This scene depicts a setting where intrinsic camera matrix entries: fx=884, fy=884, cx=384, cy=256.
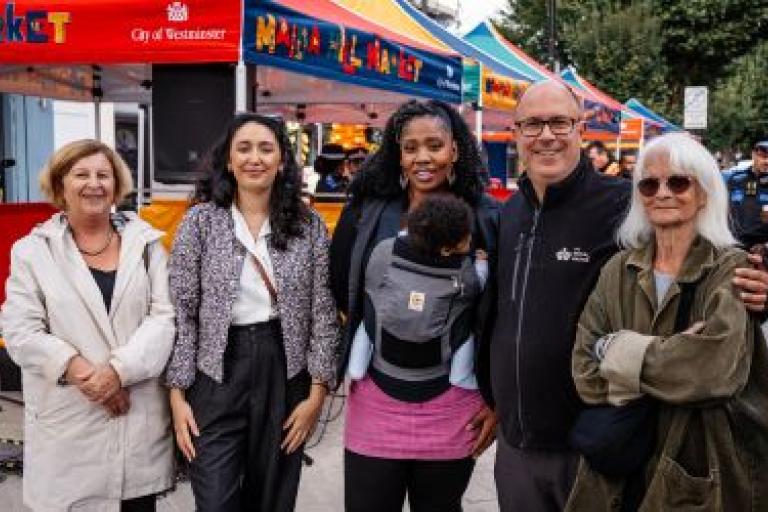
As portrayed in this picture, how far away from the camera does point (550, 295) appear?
261 centimetres

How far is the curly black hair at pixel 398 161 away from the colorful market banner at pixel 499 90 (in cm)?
708

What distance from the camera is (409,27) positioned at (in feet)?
27.8

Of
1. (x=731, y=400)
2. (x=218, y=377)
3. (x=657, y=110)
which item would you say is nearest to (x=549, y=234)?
(x=731, y=400)

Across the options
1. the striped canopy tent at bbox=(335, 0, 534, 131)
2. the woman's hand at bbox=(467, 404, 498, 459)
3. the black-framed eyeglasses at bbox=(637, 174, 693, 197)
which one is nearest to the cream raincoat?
the woman's hand at bbox=(467, 404, 498, 459)

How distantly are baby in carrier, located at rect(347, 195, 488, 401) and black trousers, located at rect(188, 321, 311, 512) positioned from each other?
1.03 feet

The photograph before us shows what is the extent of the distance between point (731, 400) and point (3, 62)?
478 centimetres

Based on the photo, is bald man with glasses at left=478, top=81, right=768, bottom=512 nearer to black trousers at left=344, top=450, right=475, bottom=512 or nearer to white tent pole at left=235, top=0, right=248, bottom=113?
black trousers at left=344, top=450, right=475, bottom=512

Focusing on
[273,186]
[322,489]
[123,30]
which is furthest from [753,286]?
[123,30]

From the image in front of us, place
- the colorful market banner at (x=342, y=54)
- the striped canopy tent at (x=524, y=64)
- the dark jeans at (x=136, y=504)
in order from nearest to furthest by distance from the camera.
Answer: the dark jeans at (x=136, y=504)
the colorful market banner at (x=342, y=54)
the striped canopy tent at (x=524, y=64)

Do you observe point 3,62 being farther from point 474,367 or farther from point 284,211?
point 474,367

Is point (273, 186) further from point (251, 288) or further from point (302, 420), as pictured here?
point (302, 420)

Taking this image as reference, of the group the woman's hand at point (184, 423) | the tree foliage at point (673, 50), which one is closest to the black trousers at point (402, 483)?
the woman's hand at point (184, 423)

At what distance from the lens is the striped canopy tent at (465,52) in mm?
8000

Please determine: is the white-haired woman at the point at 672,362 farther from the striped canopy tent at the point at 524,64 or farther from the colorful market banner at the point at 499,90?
the striped canopy tent at the point at 524,64
